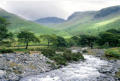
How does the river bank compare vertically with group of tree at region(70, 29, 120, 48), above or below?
below

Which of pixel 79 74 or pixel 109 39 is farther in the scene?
pixel 109 39

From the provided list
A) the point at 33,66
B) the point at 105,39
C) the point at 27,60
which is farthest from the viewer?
the point at 105,39

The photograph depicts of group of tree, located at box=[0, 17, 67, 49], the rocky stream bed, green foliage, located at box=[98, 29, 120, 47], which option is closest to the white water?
the rocky stream bed

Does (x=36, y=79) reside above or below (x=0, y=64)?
below

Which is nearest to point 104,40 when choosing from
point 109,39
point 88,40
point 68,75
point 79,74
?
point 109,39

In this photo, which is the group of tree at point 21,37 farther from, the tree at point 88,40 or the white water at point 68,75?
the white water at point 68,75

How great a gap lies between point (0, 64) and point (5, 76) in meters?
7.36

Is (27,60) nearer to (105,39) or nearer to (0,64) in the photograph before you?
(0,64)

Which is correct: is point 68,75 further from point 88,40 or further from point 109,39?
point 88,40

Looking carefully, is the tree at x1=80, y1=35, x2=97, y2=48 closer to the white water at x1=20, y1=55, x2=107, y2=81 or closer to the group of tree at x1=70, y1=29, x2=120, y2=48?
the group of tree at x1=70, y1=29, x2=120, y2=48

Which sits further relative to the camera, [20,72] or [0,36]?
[0,36]

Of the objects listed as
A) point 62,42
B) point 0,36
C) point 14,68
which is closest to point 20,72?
point 14,68

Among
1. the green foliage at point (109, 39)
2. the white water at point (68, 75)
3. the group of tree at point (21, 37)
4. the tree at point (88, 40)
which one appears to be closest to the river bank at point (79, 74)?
the white water at point (68, 75)

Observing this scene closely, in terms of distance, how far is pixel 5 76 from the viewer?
29328 mm
